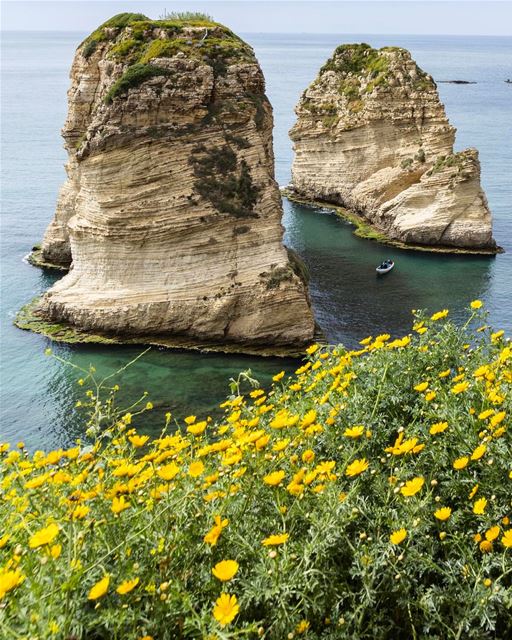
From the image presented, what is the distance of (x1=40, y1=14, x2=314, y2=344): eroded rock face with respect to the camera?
30.9m

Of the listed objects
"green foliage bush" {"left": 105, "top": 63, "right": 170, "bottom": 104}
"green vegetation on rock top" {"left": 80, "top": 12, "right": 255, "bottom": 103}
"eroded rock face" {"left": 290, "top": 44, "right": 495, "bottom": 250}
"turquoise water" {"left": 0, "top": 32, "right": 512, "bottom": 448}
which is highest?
"green vegetation on rock top" {"left": 80, "top": 12, "right": 255, "bottom": 103}

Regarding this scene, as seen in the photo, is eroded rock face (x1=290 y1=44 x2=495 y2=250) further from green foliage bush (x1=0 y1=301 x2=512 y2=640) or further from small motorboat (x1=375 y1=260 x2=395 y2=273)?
green foliage bush (x1=0 y1=301 x2=512 y2=640)

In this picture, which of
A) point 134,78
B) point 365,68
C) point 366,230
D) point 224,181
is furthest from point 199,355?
point 365,68

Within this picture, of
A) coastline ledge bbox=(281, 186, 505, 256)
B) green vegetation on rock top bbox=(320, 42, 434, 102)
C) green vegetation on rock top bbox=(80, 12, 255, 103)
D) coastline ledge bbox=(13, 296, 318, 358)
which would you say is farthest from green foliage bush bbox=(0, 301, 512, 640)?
green vegetation on rock top bbox=(320, 42, 434, 102)

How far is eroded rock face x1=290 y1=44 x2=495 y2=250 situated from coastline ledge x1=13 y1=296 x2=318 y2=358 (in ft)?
73.3

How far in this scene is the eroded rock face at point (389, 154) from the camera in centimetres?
4862

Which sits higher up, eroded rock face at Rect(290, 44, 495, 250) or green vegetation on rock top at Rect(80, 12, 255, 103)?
green vegetation on rock top at Rect(80, 12, 255, 103)

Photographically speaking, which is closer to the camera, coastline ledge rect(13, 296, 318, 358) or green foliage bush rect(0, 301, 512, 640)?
green foliage bush rect(0, 301, 512, 640)

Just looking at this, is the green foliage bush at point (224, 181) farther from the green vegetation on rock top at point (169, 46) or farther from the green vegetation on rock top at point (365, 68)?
the green vegetation on rock top at point (365, 68)

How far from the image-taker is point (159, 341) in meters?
31.8

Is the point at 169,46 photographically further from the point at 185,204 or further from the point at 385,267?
the point at 385,267

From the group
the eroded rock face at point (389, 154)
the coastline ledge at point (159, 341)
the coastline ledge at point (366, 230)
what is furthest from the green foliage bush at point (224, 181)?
the eroded rock face at point (389, 154)

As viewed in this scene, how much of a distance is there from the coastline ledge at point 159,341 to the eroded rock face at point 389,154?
73.3 ft

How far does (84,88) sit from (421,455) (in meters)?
38.7
